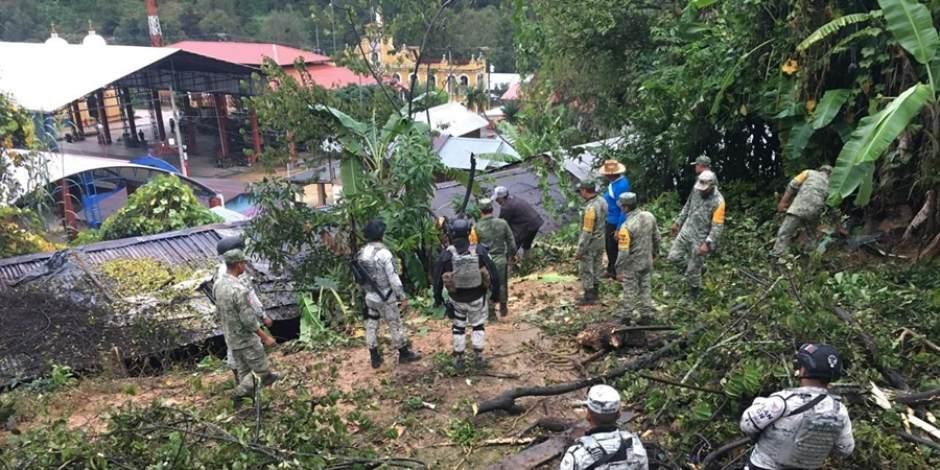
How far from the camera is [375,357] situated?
7.19 meters

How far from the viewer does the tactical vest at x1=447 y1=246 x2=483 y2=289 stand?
648 centimetres

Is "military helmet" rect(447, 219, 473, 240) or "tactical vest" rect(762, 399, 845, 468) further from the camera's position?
"military helmet" rect(447, 219, 473, 240)

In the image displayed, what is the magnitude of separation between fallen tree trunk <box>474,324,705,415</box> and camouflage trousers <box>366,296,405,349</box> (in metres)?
1.33

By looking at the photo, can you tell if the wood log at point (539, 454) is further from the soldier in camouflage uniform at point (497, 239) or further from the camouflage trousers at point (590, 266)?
the camouflage trousers at point (590, 266)

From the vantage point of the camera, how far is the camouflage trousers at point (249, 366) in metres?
6.26

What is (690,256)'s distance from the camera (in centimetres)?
780

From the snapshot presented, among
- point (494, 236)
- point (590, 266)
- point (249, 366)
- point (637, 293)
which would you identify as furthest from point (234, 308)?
point (590, 266)

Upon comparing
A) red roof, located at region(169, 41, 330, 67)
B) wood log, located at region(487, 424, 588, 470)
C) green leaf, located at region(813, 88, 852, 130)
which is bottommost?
wood log, located at region(487, 424, 588, 470)

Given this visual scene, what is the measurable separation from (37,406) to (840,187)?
28.2 feet

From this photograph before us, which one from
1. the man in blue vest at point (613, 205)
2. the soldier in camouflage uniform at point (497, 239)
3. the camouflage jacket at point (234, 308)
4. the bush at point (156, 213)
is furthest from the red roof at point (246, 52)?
the camouflage jacket at point (234, 308)

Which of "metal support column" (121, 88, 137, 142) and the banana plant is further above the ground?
the banana plant

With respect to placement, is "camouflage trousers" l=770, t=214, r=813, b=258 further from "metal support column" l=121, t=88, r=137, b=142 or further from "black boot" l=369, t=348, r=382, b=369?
"metal support column" l=121, t=88, r=137, b=142

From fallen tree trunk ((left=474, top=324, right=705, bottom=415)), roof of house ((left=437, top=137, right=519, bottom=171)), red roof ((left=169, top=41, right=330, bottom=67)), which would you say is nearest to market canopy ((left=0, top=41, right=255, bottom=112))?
red roof ((left=169, top=41, right=330, bottom=67))

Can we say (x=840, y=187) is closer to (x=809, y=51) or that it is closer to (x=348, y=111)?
(x=809, y=51)
